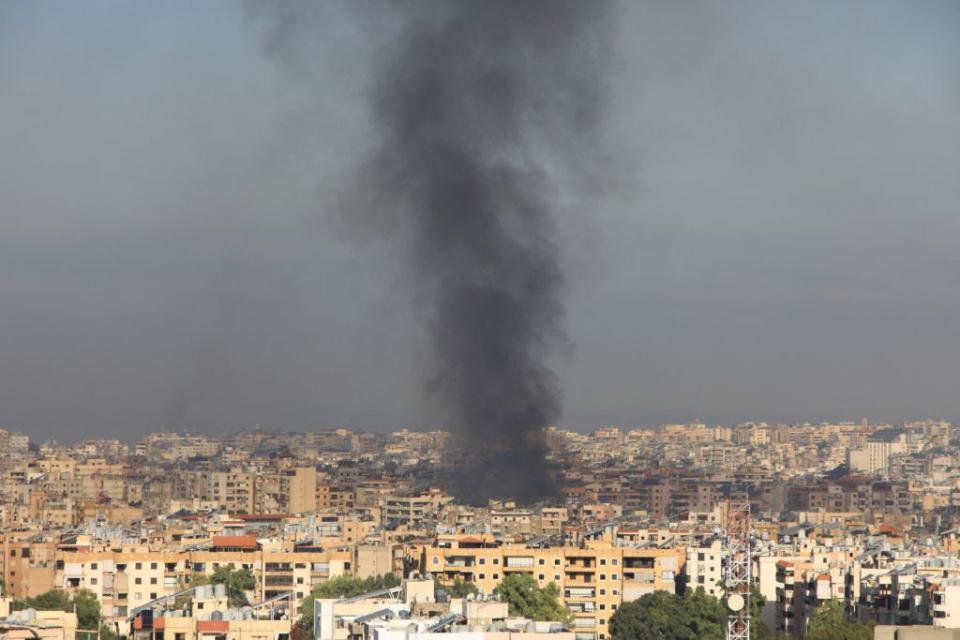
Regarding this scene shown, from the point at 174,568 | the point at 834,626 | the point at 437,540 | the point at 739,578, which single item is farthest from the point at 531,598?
the point at 739,578

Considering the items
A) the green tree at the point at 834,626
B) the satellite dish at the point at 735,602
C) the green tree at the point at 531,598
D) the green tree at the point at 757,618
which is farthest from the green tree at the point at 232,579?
the satellite dish at the point at 735,602

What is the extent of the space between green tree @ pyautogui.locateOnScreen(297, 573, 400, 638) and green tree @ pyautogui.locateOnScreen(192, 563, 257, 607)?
1.01 metres

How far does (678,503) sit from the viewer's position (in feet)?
275

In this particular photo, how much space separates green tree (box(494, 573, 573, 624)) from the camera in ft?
102

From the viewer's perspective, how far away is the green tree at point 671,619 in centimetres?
2966

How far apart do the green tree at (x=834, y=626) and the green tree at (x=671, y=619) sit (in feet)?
4.14

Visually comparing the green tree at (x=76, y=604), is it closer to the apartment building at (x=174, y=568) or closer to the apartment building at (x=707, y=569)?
the apartment building at (x=174, y=568)

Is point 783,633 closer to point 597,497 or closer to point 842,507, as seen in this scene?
point 597,497

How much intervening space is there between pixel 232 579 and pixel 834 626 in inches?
397

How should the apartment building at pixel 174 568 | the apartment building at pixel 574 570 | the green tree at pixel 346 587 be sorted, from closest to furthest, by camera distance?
the green tree at pixel 346 587, the apartment building at pixel 574 570, the apartment building at pixel 174 568

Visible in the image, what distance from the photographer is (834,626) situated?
2866cm

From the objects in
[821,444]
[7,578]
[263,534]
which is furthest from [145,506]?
[821,444]

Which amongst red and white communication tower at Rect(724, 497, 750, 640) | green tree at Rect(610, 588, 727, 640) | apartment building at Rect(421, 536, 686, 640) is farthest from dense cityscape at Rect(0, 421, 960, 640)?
red and white communication tower at Rect(724, 497, 750, 640)

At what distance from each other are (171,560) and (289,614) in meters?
7.56
